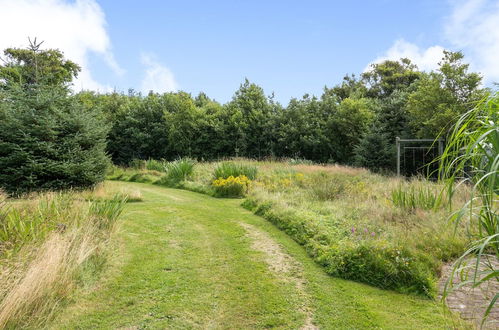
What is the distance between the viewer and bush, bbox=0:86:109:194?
912cm

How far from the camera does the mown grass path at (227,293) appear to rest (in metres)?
3.28

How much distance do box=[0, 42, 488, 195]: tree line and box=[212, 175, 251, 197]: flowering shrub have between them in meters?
3.90

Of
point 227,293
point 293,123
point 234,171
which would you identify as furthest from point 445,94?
point 227,293

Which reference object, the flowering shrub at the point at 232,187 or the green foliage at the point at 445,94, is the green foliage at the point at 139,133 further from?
the green foliage at the point at 445,94

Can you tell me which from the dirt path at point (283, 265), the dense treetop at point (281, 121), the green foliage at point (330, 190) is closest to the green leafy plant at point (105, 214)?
the dirt path at point (283, 265)

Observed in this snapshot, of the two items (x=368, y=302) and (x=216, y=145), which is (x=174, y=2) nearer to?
(x=368, y=302)

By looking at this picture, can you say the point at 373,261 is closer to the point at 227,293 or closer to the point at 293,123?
the point at 227,293

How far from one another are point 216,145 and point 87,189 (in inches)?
390

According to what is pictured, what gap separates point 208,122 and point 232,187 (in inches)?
378

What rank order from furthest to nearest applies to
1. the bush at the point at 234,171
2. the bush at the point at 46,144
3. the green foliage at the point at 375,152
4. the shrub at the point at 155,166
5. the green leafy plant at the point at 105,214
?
the shrub at the point at 155,166, the green foliage at the point at 375,152, the bush at the point at 234,171, the bush at the point at 46,144, the green leafy plant at the point at 105,214

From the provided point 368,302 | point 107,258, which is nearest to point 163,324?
point 107,258

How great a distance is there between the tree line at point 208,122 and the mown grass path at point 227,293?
5.42 meters

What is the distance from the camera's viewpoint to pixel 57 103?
10.4 meters

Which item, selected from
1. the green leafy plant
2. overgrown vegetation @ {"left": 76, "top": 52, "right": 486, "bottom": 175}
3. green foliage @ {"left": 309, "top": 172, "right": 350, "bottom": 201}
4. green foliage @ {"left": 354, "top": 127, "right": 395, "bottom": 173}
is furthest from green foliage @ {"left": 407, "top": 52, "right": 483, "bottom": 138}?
the green leafy plant
